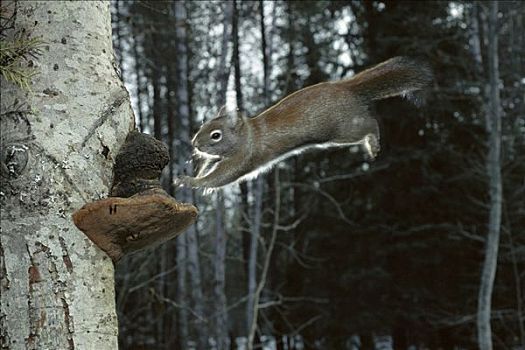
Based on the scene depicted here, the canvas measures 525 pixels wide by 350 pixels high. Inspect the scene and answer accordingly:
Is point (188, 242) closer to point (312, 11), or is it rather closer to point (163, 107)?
point (312, 11)

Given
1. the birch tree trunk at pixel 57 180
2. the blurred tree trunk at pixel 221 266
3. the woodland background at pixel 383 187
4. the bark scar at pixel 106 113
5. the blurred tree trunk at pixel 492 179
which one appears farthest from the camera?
the woodland background at pixel 383 187

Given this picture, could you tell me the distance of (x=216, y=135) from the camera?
1.69 meters

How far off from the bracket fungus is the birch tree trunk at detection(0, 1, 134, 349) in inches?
1.1

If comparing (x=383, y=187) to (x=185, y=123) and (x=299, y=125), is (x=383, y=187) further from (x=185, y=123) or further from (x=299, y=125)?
(x=299, y=125)

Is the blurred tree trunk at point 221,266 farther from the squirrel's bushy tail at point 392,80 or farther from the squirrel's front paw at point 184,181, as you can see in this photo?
the squirrel's bushy tail at point 392,80

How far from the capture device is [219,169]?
167 centimetres

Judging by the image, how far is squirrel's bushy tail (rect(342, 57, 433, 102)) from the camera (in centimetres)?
165

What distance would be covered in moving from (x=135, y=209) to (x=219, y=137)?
35 centimetres

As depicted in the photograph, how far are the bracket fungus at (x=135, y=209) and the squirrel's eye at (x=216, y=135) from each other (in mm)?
160

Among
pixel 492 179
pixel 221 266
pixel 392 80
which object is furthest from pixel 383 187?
pixel 392 80

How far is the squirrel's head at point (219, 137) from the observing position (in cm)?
167

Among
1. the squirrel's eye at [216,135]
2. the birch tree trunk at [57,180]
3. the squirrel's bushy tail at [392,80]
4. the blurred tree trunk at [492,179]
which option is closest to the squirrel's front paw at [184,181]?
the squirrel's eye at [216,135]

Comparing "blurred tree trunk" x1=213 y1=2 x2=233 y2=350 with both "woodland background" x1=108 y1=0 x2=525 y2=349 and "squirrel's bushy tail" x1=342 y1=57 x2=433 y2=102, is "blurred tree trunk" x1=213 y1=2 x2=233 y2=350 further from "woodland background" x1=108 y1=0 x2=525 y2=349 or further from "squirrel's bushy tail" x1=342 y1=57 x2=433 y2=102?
"squirrel's bushy tail" x1=342 y1=57 x2=433 y2=102

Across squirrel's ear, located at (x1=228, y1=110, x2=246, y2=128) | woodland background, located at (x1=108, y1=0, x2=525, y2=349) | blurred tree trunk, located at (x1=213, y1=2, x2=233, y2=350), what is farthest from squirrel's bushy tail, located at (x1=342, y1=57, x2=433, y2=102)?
woodland background, located at (x1=108, y1=0, x2=525, y2=349)
